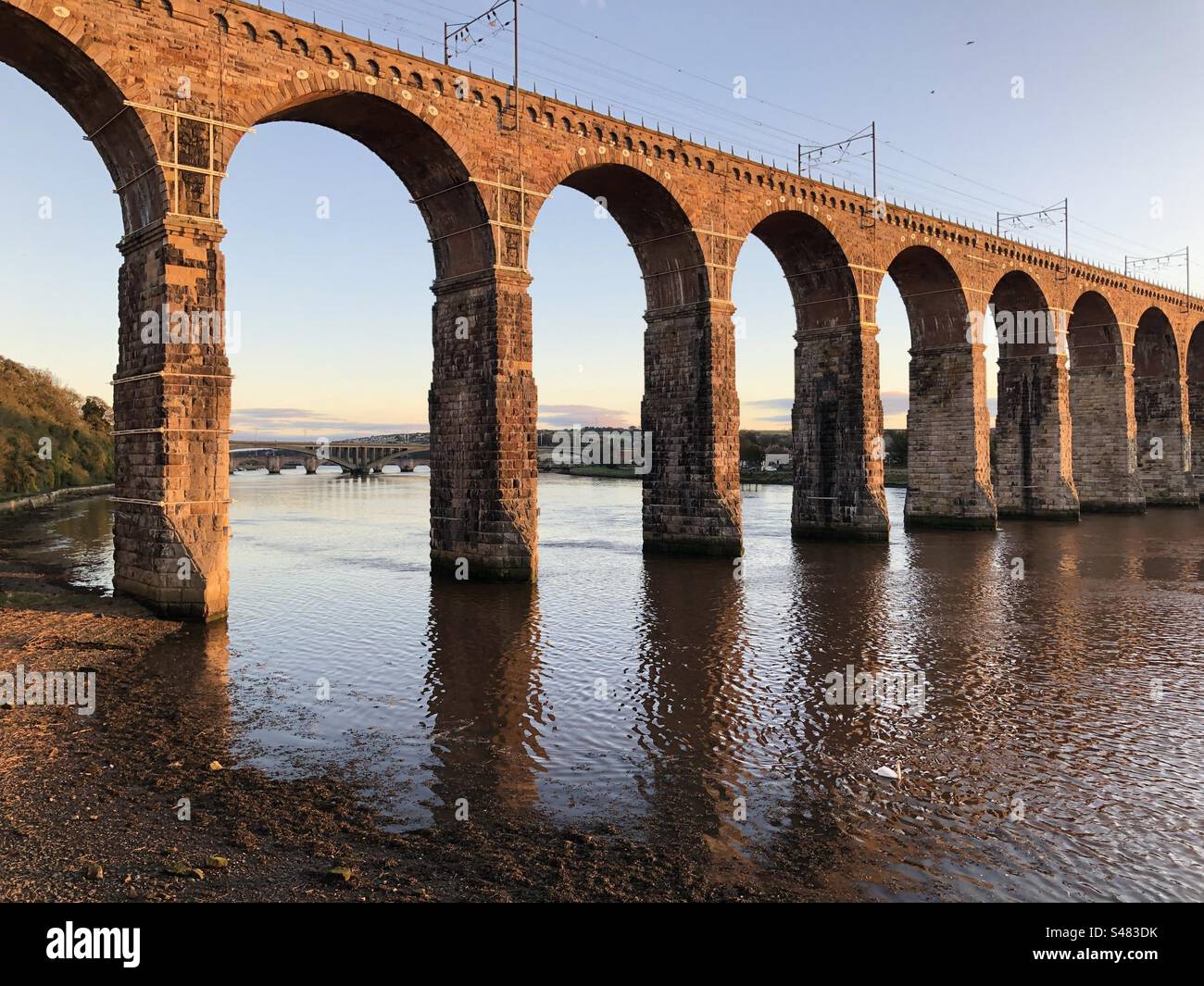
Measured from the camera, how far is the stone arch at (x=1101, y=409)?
158 feet

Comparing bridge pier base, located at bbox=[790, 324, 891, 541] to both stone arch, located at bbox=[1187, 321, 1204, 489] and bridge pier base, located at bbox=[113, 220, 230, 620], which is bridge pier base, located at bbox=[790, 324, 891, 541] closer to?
bridge pier base, located at bbox=[113, 220, 230, 620]

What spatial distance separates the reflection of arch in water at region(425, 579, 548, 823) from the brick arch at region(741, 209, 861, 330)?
19.0 m

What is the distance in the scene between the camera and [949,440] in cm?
3847

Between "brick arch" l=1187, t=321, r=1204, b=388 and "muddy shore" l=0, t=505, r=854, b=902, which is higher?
Result: "brick arch" l=1187, t=321, r=1204, b=388

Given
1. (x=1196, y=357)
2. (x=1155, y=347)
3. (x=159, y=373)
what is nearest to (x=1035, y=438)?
(x=1155, y=347)

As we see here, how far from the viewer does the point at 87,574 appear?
24891 millimetres

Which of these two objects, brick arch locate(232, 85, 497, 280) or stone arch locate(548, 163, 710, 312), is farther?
stone arch locate(548, 163, 710, 312)

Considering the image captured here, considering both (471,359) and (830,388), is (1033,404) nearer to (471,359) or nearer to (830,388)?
(830,388)

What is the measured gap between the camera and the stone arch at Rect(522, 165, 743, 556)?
28.5 meters

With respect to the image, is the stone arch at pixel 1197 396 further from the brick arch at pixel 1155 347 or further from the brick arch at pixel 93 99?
the brick arch at pixel 93 99

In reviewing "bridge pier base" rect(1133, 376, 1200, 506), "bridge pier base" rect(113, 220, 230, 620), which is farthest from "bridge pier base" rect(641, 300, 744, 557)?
"bridge pier base" rect(1133, 376, 1200, 506)
